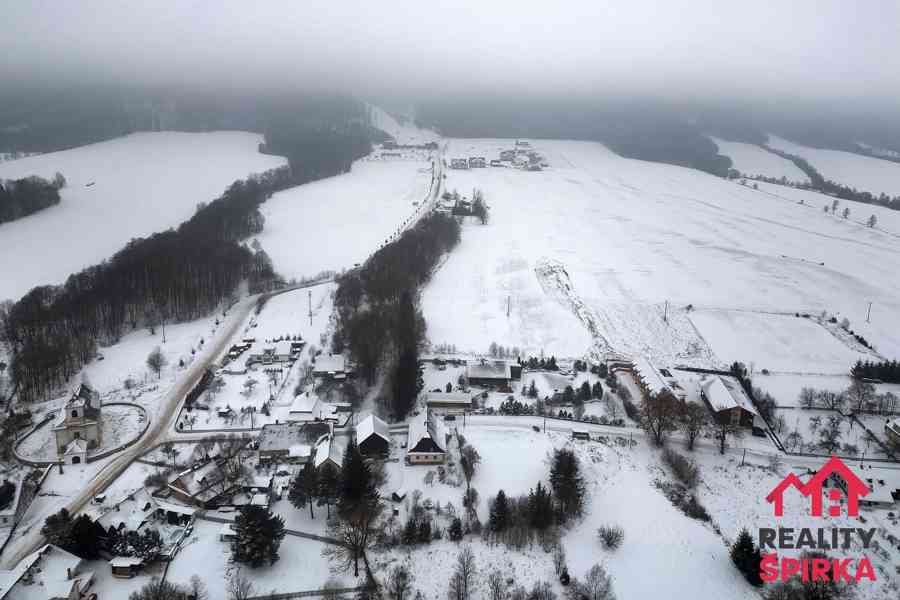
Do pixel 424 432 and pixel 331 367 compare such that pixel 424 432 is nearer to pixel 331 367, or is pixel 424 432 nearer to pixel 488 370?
pixel 488 370

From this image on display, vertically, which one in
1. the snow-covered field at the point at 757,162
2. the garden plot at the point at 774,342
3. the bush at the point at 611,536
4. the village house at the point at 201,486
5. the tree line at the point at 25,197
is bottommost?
the village house at the point at 201,486

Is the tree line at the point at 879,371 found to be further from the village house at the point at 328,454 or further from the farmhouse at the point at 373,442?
the village house at the point at 328,454

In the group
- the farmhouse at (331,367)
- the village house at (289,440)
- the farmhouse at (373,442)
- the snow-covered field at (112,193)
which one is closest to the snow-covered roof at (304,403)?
the village house at (289,440)

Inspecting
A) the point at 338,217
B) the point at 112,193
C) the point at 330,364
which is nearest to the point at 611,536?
the point at 330,364

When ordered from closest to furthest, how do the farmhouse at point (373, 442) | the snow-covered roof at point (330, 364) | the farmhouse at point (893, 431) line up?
the farmhouse at point (373, 442)
the farmhouse at point (893, 431)
the snow-covered roof at point (330, 364)

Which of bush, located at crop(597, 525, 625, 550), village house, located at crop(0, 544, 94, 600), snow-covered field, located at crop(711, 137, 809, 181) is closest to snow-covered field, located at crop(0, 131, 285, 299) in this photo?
village house, located at crop(0, 544, 94, 600)

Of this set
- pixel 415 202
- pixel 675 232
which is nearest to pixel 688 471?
pixel 675 232
